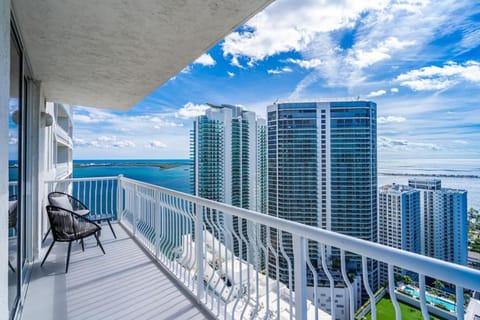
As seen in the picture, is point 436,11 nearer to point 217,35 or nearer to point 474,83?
point 474,83

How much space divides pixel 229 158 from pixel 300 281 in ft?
34.4

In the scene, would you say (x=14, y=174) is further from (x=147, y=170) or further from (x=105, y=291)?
(x=147, y=170)

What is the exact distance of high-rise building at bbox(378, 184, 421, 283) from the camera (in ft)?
15.6

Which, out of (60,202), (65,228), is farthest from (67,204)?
(65,228)

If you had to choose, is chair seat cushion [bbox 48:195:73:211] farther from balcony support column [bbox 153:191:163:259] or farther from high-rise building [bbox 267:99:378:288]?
high-rise building [bbox 267:99:378:288]

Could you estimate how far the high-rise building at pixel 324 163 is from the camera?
9.32m

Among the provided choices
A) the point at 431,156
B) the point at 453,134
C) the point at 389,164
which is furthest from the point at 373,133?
the point at 431,156

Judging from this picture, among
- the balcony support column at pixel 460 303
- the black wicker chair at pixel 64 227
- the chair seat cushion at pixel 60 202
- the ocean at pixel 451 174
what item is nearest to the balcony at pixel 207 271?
the balcony support column at pixel 460 303

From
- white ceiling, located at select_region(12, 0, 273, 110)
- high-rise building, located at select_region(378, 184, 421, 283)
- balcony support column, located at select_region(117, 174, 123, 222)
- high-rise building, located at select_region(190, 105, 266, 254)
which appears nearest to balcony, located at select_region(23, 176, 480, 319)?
balcony support column, located at select_region(117, 174, 123, 222)

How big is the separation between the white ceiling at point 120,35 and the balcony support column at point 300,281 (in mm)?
1728

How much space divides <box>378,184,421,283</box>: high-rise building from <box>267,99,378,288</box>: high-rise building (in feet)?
9.29

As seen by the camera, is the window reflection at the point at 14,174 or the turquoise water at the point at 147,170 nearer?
the window reflection at the point at 14,174

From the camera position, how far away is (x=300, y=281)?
4.71ft

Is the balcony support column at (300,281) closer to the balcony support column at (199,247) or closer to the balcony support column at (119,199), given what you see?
the balcony support column at (199,247)
